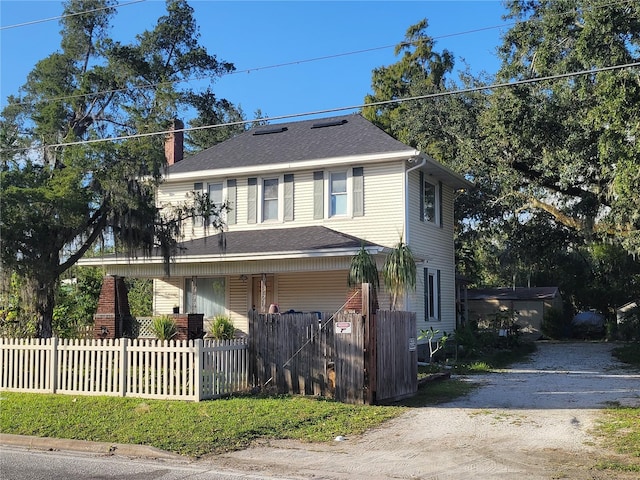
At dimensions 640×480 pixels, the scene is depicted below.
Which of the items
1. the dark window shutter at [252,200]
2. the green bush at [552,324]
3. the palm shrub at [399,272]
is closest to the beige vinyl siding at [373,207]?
the dark window shutter at [252,200]

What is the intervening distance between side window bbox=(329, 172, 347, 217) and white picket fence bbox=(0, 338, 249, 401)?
9454mm

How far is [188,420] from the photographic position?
1070cm

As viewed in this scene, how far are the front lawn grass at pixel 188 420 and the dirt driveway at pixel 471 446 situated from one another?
47cm

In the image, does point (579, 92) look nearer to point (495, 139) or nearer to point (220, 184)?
point (495, 139)

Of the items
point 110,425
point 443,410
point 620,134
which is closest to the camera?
point 110,425

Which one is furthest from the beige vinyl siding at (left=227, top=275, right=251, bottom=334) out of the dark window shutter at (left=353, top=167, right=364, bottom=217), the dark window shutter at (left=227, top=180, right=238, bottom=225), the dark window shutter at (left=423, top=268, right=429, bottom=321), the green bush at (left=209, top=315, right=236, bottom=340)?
the dark window shutter at (left=423, top=268, right=429, bottom=321)

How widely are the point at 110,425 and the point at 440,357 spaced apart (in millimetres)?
13835

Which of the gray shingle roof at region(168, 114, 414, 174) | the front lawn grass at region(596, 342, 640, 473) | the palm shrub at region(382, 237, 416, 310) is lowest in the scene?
the front lawn grass at region(596, 342, 640, 473)

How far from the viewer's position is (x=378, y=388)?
1259 centimetres

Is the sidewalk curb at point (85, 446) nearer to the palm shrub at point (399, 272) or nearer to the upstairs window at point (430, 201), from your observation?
the palm shrub at point (399, 272)

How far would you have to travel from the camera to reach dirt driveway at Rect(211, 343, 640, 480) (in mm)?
8055

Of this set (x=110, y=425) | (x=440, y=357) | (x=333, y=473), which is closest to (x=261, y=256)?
(x=440, y=357)

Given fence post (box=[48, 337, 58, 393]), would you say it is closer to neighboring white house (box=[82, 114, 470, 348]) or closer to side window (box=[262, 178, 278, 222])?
neighboring white house (box=[82, 114, 470, 348])

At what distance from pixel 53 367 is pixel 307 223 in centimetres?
1081
